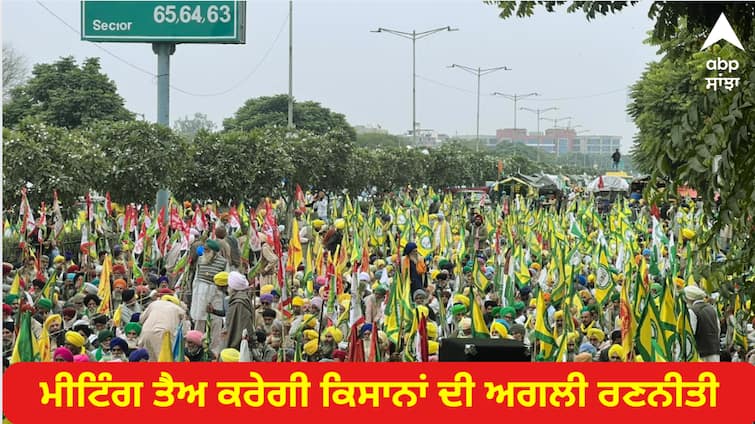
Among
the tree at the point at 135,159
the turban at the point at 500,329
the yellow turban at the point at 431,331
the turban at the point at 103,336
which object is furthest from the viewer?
the tree at the point at 135,159

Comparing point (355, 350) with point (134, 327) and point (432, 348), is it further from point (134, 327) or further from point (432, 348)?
point (134, 327)

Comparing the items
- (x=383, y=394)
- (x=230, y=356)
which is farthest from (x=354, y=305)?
(x=383, y=394)

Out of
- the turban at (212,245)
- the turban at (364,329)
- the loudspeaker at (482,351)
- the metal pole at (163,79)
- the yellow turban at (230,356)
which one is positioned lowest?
the yellow turban at (230,356)

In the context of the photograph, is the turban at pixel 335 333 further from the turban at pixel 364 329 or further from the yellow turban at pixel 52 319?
the yellow turban at pixel 52 319

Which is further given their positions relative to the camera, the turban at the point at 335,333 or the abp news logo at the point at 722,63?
the turban at the point at 335,333

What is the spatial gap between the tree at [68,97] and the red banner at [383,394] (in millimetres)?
44455

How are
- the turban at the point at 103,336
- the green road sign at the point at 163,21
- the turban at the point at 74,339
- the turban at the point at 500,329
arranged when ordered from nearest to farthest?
the turban at the point at 74,339
the turban at the point at 103,336
the turban at the point at 500,329
the green road sign at the point at 163,21

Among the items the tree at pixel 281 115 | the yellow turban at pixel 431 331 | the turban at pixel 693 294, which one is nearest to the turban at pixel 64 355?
the yellow turban at pixel 431 331

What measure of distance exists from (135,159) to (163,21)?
13.1 ft

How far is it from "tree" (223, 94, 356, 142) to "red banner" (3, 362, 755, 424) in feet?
202

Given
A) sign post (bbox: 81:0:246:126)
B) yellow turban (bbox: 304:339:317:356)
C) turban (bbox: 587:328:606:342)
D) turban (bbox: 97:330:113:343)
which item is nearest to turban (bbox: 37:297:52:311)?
turban (bbox: 97:330:113:343)

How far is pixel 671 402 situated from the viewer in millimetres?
8391

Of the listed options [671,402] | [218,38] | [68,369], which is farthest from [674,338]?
[218,38]

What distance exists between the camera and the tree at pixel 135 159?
25.1m
